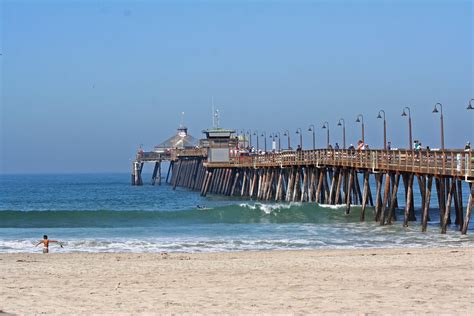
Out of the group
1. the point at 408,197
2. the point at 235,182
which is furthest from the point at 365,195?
the point at 235,182

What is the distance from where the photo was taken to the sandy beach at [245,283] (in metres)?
12.9

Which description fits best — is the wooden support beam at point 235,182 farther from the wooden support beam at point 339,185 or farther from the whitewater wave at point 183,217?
the wooden support beam at point 339,185

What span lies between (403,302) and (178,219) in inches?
1180

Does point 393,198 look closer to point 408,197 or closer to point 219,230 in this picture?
point 408,197

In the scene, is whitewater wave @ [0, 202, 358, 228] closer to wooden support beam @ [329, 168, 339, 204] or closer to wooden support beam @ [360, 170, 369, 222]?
wooden support beam @ [329, 168, 339, 204]

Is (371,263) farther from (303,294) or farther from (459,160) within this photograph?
(459,160)

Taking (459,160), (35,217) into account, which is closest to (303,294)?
(459,160)

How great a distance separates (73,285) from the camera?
1553 cm

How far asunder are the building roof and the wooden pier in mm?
30408

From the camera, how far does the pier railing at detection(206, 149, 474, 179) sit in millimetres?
26000

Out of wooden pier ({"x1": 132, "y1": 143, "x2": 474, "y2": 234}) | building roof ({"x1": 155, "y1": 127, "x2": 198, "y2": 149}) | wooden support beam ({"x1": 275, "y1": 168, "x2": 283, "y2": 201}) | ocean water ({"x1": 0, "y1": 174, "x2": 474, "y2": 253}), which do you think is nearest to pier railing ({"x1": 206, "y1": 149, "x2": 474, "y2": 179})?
wooden pier ({"x1": 132, "y1": 143, "x2": 474, "y2": 234})

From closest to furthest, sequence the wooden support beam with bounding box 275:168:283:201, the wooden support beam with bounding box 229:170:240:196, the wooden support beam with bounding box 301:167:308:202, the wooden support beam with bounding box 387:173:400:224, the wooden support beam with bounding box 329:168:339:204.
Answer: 1. the wooden support beam with bounding box 387:173:400:224
2. the wooden support beam with bounding box 329:168:339:204
3. the wooden support beam with bounding box 301:167:308:202
4. the wooden support beam with bounding box 275:168:283:201
5. the wooden support beam with bounding box 229:170:240:196

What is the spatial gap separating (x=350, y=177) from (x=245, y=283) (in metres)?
23.9

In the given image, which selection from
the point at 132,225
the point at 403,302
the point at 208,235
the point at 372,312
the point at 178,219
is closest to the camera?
the point at 372,312
